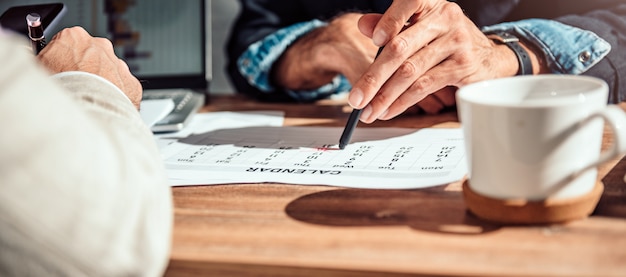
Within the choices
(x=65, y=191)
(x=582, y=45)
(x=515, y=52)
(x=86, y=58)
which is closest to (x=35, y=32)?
(x=86, y=58)

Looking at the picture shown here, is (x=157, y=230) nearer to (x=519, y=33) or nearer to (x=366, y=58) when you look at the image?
(x=366, y=58)

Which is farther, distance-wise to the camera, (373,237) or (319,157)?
(319,157)

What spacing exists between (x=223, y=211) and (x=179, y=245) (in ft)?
0.28

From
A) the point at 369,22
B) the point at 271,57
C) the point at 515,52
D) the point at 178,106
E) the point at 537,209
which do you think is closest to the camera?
the point at 537,209

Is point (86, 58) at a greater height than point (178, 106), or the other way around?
point (86, 58)

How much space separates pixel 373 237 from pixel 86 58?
411 millimetres

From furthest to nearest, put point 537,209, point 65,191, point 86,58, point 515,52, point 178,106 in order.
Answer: point 178,106, point 515,52, point 86,58, point 537,209, point 65,191

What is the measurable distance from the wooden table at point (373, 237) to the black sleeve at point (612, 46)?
1.39ft

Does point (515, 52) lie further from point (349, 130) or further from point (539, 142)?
point (539, 142)

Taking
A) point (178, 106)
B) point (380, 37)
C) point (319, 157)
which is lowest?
point (178, 106)

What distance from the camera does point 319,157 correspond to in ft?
2.63

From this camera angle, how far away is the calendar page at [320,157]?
710 millimetres

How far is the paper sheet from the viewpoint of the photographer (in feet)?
2.33

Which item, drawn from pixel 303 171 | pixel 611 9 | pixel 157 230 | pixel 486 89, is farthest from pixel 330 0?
pixel 157 230
